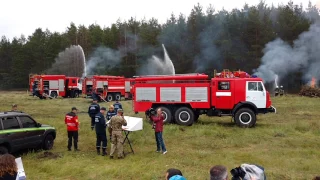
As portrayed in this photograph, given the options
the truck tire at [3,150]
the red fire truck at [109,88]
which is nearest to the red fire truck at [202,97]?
the truck tire at [3,150]

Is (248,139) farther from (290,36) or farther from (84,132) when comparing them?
(290,36)

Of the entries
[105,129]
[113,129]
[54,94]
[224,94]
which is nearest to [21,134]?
[105,129]

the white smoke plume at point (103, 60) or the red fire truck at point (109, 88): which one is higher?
the white smoke plume at point (103, 60)

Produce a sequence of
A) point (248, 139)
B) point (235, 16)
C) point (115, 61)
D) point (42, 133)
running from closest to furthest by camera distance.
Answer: point (42, 133), point (248, 139), point (235, 16), point (115, 61)

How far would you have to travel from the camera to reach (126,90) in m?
35.2

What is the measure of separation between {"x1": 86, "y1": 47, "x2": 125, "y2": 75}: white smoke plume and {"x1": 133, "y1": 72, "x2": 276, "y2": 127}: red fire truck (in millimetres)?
37036

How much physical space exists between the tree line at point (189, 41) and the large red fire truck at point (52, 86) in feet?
53.3

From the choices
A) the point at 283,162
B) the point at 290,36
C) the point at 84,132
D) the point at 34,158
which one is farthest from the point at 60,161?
the point at 290,36

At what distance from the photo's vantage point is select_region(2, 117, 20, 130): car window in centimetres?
992

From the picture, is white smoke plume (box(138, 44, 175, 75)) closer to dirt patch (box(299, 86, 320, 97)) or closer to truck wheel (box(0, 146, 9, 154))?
dirt patch (box(299, 86, 320, 97))

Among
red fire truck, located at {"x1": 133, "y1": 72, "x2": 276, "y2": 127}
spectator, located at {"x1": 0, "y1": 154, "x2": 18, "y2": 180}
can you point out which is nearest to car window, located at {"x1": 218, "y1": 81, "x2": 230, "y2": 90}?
red fire truck, located at {"x1": 133, "y1": 72, "x2": 276, "y2": 127}

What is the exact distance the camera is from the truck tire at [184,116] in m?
16.8

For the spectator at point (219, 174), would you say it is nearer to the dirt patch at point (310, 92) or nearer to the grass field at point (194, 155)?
the grass field at point (194, 155)

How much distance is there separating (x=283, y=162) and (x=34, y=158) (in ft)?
25.1
